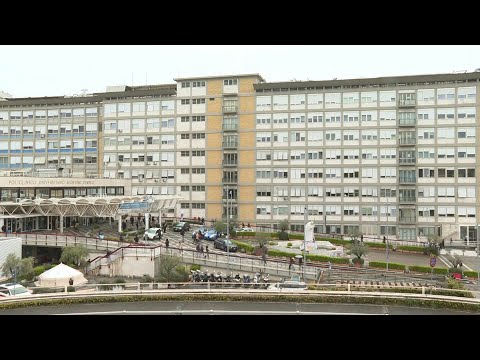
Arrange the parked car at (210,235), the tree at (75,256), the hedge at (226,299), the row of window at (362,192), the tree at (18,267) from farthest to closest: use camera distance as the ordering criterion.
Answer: the row of window at (362,192) → the parked car at (210,235) → the tree at (75,256) → the tree at (18,267) → the hedge at (226,299)

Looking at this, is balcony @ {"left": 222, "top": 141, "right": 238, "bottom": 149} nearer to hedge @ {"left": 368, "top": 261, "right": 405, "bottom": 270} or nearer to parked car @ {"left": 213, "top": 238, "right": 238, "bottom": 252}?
parked car @ {"left": 213, "top": 238, "right": 238, "bottom": 252}

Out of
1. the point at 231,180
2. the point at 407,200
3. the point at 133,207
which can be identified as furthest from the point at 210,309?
the point at 231,180

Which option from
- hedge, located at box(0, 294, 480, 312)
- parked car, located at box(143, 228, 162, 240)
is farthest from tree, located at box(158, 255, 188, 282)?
parked car, located at box(143, 228, 162, 240)

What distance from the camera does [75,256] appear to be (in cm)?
3175

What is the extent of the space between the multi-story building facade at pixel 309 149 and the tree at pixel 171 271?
95.0 ft

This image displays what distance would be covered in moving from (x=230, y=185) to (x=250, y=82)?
40.7 feet

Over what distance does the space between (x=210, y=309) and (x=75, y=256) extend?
1741cm

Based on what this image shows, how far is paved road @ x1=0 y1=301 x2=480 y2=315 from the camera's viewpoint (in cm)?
1697

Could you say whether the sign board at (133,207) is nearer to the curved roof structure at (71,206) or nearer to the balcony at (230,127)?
the curved roof structure at (71,206)

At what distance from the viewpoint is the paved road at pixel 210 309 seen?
55.7 feet

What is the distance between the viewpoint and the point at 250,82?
2324 inches

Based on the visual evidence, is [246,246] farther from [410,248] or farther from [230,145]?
[230,145]

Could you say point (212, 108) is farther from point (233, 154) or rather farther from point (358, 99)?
point (358, 99)

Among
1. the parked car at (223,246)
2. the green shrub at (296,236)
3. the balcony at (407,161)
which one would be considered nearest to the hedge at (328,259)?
the parked car at (223,246)
